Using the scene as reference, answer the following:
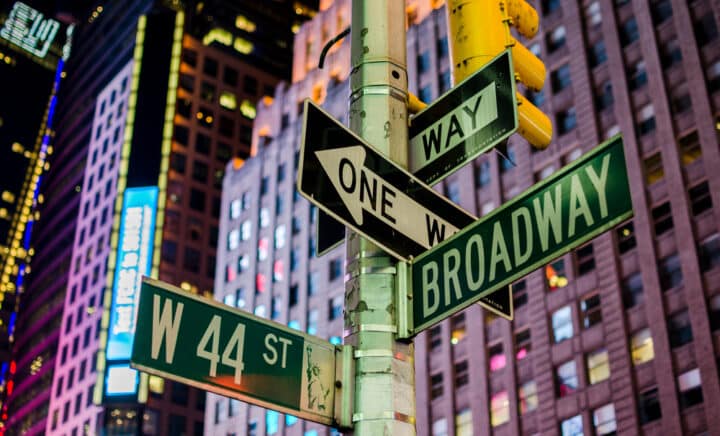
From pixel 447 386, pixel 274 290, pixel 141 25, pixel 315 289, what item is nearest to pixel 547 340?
pixel 447 386

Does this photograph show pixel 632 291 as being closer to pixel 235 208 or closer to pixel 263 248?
pixel 263 248

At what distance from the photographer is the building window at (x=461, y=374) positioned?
180 feet

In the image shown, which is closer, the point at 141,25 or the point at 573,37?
the point at 573,37

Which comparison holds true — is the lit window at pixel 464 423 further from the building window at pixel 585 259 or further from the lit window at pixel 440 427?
the building window at pixel 585 259

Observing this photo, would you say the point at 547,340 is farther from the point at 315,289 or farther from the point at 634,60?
the point at 315,289

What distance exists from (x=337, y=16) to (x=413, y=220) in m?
78.8

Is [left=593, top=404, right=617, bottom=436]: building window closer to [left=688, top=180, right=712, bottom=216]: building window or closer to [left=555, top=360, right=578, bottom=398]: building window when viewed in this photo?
[left=555, top=360, right=578, bottom=398]: building window

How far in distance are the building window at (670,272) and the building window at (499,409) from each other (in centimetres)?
1081

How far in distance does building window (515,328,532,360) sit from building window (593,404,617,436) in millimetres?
6277

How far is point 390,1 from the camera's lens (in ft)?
21.4

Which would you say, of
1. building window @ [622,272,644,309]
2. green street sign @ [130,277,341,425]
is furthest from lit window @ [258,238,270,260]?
green street sign @ [130,277,341,425]

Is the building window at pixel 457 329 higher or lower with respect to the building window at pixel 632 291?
higher

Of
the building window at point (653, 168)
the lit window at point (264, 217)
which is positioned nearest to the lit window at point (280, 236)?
the lit window at point (264, 217)

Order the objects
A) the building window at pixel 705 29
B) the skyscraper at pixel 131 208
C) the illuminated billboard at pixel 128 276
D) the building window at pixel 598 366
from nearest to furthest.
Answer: the building window at pixel 598 366
the building window at pixel 705 29
the illuminated billboard at pixel 128 276
the skyscraper at pixel 131 208
